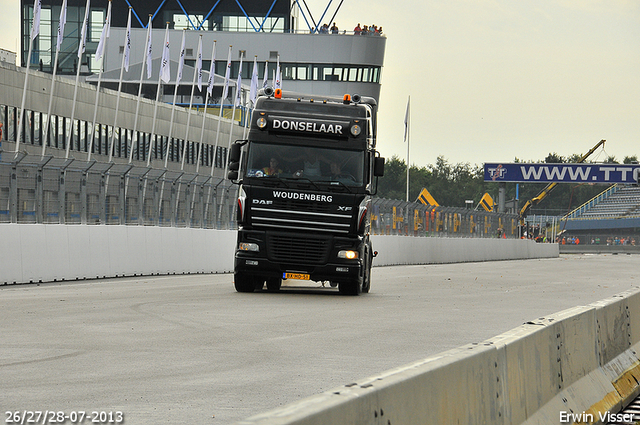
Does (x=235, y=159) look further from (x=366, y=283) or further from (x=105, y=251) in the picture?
(x=105, y=251)

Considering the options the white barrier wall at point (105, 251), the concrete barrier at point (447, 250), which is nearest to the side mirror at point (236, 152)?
the white barrier wall at point (105, 251)

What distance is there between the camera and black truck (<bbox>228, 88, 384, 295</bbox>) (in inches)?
660

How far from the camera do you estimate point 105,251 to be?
2203 cm

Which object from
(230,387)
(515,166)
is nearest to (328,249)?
(230,387)

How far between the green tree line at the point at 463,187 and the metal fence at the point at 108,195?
13030cm

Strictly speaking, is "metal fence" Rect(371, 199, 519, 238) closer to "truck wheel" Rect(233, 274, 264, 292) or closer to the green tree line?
"truck wheel" Rect(233, 274, 264, 292)

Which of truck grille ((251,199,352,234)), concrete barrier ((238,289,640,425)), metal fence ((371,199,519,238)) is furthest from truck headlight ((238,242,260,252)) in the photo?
Answer: metal fence ((371,199,519,238))

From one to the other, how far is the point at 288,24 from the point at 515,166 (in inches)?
1189

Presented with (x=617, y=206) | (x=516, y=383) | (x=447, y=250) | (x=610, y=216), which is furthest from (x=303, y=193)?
(x=617, y=206)

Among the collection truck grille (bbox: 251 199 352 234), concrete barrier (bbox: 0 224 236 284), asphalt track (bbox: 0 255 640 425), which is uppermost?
truck grille (bbox: 251 199 352 234)

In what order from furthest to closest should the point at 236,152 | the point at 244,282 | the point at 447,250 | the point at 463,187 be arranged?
1. the point at 463,187
2. the point at 447,250
3. the point at 244,282
4. the point at 236,152

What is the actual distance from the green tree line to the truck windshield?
140 m

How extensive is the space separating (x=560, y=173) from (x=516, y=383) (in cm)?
6947

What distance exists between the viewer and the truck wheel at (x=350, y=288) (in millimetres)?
17797
